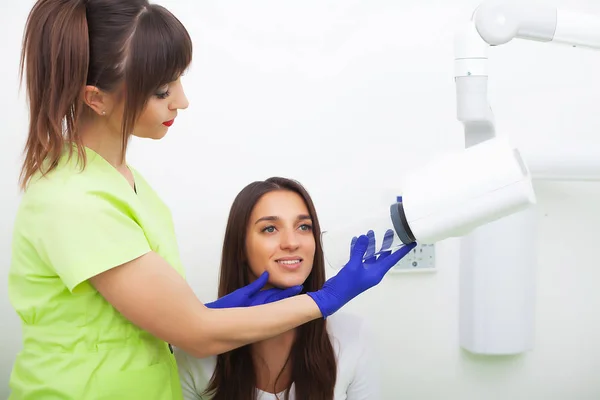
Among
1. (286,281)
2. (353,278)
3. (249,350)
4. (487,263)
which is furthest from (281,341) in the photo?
(487,263)

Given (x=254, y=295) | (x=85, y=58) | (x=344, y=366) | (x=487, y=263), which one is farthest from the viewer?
(x=487, y=263)

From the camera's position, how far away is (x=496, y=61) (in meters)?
1.88

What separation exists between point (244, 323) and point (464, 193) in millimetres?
421

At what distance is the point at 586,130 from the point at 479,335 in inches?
25.6

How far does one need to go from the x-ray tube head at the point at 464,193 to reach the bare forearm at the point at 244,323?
0.80 ft

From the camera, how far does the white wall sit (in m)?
1.78

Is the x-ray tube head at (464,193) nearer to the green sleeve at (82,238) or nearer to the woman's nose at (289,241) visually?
the woman's nose at (289,241)

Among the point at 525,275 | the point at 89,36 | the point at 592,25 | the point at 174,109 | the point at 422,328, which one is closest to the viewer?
the point at 89,36

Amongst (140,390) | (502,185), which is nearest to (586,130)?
(502,185)

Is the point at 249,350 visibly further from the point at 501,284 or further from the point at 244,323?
the point at 501,284

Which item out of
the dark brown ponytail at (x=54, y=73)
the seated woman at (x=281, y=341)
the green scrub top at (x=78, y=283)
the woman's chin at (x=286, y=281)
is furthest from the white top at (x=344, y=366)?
the dark brown ponytail at (x=54, y=73)

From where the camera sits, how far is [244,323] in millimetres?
1109

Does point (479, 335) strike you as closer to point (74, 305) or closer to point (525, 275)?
point (525, 275)

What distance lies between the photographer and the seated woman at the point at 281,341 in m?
1.45
